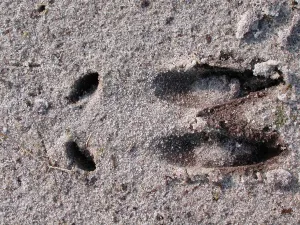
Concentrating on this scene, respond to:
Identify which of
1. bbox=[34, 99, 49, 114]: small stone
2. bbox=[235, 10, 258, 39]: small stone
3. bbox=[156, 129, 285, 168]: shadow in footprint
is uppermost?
bbox=[235, 10, 258, 39]: small stone

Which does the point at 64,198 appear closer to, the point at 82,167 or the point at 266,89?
the point at 82,167

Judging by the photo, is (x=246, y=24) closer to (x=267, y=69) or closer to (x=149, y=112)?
(x=267, y=69)

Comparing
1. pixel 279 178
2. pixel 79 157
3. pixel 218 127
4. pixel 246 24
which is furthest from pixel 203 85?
pixel 79 157

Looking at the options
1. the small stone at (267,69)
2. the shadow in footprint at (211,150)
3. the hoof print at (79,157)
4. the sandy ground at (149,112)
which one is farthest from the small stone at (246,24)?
the hoof print at (79,157)

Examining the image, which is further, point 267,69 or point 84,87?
point 84,87

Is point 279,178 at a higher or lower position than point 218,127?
lower

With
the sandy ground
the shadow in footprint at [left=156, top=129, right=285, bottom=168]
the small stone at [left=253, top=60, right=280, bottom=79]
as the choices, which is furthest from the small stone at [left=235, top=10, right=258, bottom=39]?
the shadow in footprint at [left=156, top=129, right=285, bottom=168]

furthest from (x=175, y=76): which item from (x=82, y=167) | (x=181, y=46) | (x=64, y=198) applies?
(x=64, y=198)

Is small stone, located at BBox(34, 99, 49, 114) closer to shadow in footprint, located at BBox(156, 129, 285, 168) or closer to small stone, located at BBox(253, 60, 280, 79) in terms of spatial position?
shadow in footprint, located at BBox(156, 129, 285, 168)
